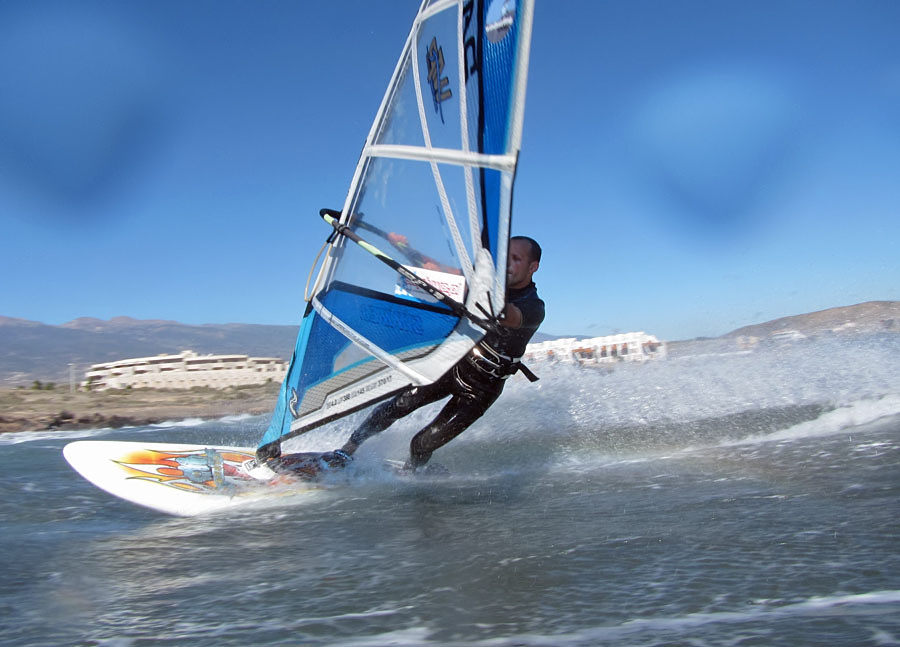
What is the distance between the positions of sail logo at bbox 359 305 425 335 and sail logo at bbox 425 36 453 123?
110cm

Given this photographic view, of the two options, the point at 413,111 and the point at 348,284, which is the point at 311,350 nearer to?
the point at 348,284

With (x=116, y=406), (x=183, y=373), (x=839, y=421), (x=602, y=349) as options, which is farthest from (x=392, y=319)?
(x=183, y=373)

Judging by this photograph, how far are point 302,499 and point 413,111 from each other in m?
2.34

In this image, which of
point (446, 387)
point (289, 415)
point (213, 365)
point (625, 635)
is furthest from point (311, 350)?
point (213, 365)

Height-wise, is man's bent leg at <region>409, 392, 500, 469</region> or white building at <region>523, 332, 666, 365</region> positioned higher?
white building at <region>523, 332, 666, 365</region>

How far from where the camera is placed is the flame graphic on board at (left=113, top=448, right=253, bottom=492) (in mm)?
4203

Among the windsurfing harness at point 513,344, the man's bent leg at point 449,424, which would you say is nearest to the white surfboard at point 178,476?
the man's bent leg at point 449,424

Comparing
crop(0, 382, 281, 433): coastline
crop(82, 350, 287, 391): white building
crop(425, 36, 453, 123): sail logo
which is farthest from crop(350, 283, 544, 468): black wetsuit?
crop(82, 350, 287, 391): white building

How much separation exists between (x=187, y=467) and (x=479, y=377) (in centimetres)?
199

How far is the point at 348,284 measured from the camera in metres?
4.21

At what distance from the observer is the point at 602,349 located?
2062cm

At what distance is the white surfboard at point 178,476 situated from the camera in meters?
3.98

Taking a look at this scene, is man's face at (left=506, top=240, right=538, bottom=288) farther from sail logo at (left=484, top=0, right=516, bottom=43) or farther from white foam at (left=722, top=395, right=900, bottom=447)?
white foam at (left=722, top=395, right=900, bottom=447)

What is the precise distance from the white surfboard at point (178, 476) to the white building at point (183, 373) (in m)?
14.7
